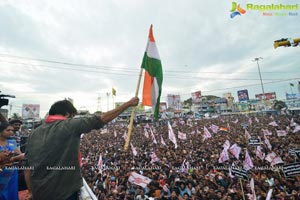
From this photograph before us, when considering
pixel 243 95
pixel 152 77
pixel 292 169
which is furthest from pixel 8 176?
pixel 243 95

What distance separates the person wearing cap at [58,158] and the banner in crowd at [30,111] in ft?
177

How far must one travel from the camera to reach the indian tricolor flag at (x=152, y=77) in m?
3.51

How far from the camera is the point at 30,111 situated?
47469 millimetres

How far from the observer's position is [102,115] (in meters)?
1.54

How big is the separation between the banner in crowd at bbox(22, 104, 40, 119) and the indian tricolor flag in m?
52.8

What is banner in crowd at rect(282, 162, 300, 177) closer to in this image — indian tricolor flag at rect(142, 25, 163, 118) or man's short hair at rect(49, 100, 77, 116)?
indian tricolor flag at rect(142, 25, 163, 118)

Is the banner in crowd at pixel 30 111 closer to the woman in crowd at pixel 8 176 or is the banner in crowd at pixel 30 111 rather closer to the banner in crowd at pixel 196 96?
the banner in crowd at pixel 196 96

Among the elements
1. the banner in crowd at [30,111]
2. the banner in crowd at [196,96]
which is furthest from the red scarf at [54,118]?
the banner in crowd at [196,96]

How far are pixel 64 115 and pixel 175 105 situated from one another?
216 ft

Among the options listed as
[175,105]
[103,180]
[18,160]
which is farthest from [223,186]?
[175,105]

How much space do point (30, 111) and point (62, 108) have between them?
5458cm

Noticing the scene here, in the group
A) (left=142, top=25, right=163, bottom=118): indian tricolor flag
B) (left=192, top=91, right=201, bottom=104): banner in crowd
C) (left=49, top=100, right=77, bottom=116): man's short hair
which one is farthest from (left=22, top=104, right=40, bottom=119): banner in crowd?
(left=49, top=100, right=77, bottom=116): man's short hair

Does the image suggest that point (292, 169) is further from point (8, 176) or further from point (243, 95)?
point (243, 95)

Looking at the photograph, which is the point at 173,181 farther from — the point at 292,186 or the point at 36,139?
the point at 36,139
